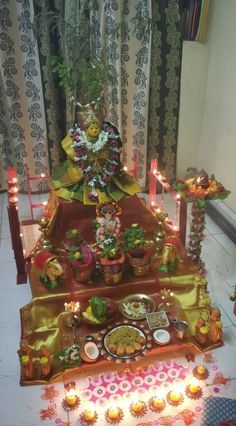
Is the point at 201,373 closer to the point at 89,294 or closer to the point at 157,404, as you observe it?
the point at 157,404

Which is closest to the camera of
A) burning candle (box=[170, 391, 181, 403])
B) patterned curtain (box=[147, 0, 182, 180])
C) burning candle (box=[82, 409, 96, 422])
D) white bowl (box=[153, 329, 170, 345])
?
burning candle (box=[82, 409, 96, 422])

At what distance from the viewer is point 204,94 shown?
221 inches

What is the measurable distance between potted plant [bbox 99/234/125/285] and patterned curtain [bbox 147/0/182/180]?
249 cm

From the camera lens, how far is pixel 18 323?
353cm

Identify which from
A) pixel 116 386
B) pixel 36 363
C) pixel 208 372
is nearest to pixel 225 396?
pixel 208 372

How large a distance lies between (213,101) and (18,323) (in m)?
3.79

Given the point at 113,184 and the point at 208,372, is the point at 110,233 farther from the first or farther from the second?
the point at 208,372

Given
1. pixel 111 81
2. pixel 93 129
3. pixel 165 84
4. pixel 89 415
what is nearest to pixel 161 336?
pixel 89 415

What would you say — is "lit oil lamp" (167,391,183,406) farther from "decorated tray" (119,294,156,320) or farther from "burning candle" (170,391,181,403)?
"decorated tray" (119,294,156,320)

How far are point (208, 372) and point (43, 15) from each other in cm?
418

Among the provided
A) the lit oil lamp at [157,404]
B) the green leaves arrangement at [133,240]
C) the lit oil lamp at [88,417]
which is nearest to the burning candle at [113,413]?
the lit oil lamp at [88,417]

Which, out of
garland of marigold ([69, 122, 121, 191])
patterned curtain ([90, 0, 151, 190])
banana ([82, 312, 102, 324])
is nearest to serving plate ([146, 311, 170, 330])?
banana ([82, 312, 102, 324])

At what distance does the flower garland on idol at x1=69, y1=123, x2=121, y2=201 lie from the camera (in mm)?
3809

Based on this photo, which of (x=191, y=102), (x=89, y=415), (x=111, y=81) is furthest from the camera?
(x=191, y=102)
